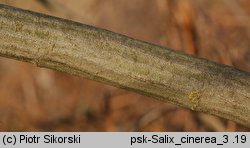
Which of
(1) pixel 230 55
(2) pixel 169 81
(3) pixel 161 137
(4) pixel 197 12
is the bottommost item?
(2) pixel 169 81

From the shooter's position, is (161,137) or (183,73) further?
(161,137)

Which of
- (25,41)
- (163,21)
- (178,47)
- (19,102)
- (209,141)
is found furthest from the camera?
(19,102)

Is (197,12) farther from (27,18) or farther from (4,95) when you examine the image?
(27,18)

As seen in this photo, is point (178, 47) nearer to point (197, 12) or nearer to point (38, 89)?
point (197, 12)

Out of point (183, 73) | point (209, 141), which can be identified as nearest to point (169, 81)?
point (183, 73)

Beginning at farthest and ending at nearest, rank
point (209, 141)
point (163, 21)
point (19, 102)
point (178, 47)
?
point (19, 102)
point (163, 21)
point (178, 47)
point (209, 141)

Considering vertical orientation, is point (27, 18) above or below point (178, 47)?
below

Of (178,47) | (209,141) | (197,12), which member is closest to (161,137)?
(209,141)
